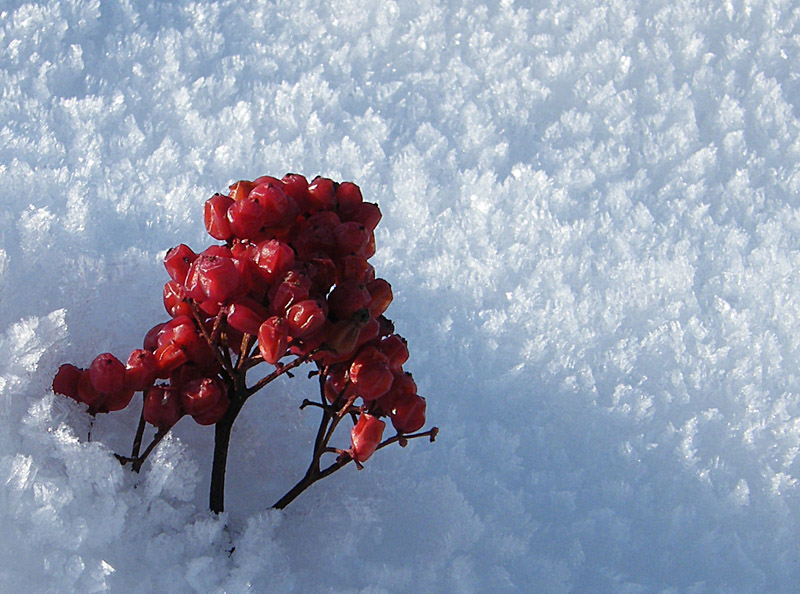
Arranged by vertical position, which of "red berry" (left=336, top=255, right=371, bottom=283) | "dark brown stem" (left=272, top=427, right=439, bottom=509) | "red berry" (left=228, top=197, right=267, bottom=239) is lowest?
"dark brown stem" (left=272, top=427, right=439, bottom=509)

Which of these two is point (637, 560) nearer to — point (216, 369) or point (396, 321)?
point (396, 321)

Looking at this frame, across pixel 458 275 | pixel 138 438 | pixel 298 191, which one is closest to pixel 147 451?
pixel 138 438

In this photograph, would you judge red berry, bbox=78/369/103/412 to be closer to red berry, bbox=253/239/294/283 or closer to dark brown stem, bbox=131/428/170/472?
dark brown stem, bbox=131/428/170/472

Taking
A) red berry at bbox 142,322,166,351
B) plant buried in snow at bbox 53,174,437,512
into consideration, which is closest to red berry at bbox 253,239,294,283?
plant buried in snow at bbox 53,174,437,512

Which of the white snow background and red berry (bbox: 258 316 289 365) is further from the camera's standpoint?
the white snow background

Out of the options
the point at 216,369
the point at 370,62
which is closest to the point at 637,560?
the point at 216,369

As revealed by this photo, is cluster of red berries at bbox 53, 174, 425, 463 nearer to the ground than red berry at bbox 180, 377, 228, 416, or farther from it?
farther from it

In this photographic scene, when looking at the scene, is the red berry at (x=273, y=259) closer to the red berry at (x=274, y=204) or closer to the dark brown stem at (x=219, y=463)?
the red berry at (x=274, y=204)

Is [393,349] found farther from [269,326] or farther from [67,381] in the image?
[67,381]
